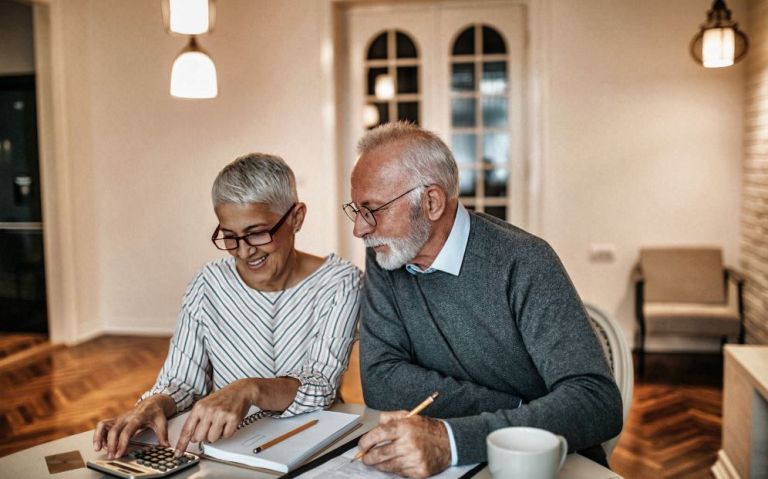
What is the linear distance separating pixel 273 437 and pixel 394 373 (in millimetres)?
348

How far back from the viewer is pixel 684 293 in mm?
5375

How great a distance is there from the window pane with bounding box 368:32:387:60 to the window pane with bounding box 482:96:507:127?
937 mm

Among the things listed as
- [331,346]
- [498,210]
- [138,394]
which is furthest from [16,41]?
[331,346]

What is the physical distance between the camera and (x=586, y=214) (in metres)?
5.78

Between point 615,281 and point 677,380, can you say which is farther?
point 615,281

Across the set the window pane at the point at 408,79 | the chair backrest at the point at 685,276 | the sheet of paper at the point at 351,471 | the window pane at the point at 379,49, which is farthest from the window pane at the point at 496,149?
the sheet of paper at the point at 351,471

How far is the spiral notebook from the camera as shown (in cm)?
143

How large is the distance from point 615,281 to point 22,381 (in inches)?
173

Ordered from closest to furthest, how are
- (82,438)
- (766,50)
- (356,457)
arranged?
(356,457) < (82,438) < (766,50)

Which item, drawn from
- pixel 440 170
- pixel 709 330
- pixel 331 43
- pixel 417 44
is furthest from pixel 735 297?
pixel 440 170

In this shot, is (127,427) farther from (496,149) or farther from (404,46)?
(404,46)

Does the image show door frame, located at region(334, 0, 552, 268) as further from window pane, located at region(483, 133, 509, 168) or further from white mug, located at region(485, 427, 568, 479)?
white mug, located at region(485, 427, 568, 479)

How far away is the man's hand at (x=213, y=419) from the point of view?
149cm

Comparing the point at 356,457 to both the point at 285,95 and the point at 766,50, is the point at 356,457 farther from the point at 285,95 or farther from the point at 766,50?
the point at 285,95
